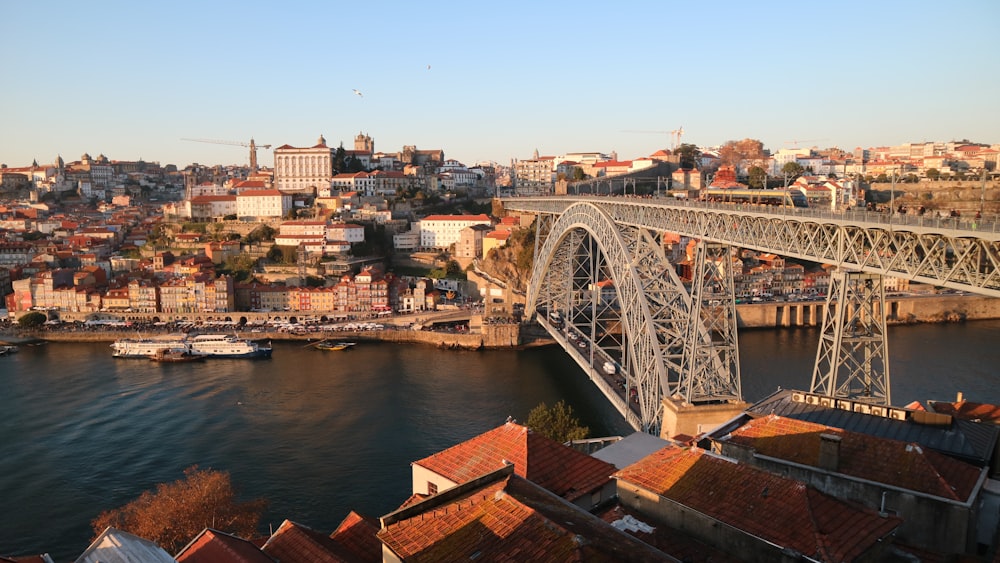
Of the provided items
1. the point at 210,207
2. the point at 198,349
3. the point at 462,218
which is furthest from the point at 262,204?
the point at 198,349

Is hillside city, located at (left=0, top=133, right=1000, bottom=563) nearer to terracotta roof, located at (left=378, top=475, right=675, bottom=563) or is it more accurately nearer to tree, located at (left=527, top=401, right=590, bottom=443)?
terracotta roof, located at (left=378, top=475, right=675, bottom=563)

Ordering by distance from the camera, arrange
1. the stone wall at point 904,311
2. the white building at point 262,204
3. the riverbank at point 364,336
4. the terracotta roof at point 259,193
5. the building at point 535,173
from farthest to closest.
Result: the building at point 535,173 → the terracotta roof at point 259,193 → the white building at point 262,204 → the stone wall at point 904,311 → the riverbank at point 364,336

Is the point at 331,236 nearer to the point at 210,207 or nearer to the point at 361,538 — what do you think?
the point at 210,207

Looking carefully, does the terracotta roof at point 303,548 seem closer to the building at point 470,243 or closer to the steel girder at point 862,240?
the steel girder at point 862,240

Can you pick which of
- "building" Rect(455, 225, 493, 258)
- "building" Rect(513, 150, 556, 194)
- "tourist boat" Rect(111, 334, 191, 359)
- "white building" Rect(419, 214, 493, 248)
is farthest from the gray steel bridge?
"building" Rect(513, 150, 556, 194)

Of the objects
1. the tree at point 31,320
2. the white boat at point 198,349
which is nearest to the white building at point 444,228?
the white boat at point 198,349
